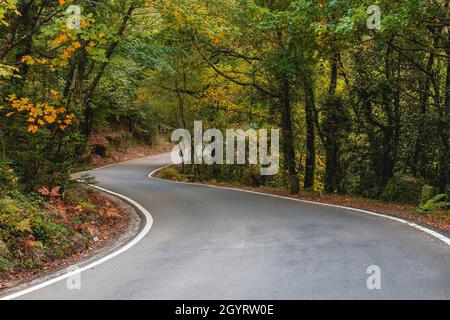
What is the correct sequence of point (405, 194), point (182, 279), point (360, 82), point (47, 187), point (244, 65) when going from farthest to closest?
point (244, 65) < point (360, 82) < point (405, 194) < point (47, 187) < point (182, 279)

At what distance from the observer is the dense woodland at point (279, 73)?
11766 mm

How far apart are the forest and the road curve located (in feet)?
10.2

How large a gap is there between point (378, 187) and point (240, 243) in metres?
12.3

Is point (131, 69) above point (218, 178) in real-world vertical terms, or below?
above

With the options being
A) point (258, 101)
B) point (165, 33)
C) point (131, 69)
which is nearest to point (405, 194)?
point (258, 101)

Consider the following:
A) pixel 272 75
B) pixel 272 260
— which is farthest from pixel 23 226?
pixel 272 75

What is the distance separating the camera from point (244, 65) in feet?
76.6

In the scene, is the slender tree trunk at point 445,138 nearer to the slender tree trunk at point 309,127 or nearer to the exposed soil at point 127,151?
the slender tree trunk at point 309,127

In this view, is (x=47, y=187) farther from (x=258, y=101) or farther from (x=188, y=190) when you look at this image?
(x=258, y=101)

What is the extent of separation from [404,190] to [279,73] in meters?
6.69

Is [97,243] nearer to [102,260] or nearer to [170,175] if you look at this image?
[102,260]

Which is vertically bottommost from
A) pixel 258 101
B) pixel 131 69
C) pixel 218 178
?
pixel 218 178
